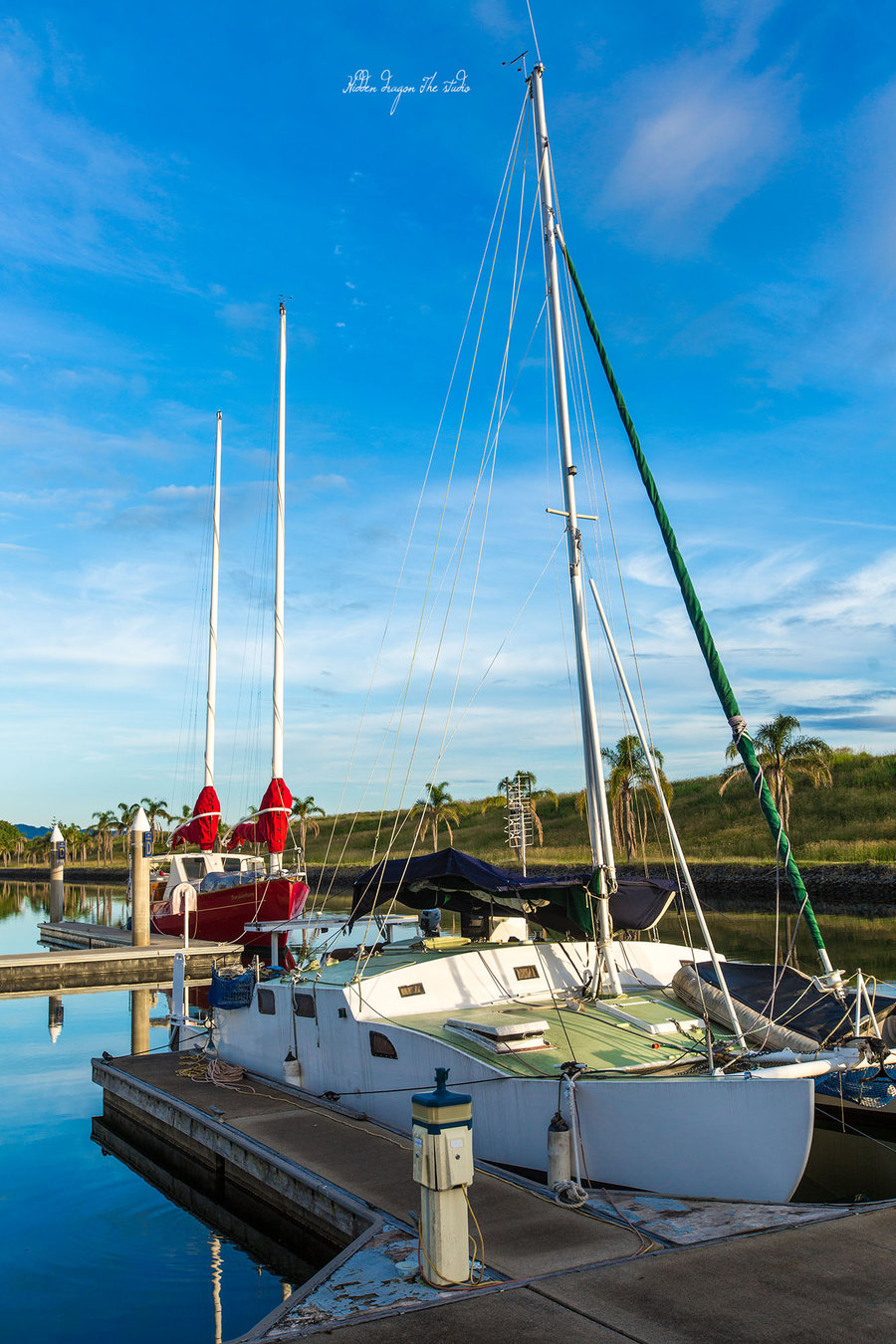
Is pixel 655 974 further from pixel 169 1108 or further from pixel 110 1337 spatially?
pixel 110 1337

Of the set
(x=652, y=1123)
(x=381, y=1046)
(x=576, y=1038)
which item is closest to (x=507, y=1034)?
(x=576, y=1038)

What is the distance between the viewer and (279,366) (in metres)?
38.8

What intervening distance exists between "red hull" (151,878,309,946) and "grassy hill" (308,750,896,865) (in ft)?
55.8

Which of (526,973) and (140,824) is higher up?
(140,824)

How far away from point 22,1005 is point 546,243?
2656 centimetres

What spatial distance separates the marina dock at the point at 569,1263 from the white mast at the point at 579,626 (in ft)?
14.4

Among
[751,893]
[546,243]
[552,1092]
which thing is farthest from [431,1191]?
[751,893]

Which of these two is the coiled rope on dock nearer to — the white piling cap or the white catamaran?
the white catamaran

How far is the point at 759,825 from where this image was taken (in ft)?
271

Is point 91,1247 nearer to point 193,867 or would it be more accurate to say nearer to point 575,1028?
point 575,1028

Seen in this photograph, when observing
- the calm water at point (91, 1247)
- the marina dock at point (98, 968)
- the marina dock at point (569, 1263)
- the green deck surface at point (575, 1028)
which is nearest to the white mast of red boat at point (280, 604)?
the marina dock at point (98, 968)

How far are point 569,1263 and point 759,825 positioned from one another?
79.5 meters

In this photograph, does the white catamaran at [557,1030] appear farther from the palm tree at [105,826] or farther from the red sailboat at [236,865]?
the palm tree at [105,826]

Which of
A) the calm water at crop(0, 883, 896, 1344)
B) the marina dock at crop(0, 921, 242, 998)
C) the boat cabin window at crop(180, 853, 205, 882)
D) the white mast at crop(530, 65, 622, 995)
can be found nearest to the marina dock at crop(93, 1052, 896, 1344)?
the calm water at crop(0, 883, 896, 1344)
